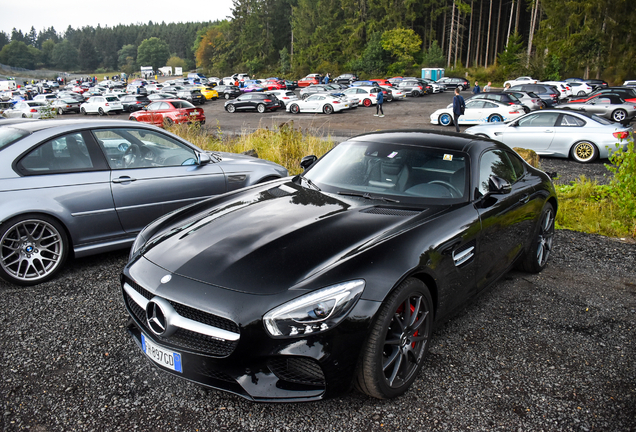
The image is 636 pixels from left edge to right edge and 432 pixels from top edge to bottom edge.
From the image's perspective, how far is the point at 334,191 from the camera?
3.86m

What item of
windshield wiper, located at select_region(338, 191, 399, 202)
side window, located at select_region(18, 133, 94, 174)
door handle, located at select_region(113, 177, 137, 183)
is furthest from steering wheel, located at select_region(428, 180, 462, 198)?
side window, located at select_region(18, 133, 94, 174)

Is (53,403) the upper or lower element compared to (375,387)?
lower

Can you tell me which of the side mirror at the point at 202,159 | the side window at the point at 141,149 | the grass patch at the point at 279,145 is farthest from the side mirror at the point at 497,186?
the grass patch at the point at 279,145

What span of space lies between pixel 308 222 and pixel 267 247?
441mm

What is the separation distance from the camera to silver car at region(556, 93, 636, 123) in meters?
21.3

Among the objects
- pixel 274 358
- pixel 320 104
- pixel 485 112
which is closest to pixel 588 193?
pixel 274 358

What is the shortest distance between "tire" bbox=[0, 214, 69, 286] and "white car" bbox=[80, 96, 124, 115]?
3354cm

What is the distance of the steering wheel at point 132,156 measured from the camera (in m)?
5.17

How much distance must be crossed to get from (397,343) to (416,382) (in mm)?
503

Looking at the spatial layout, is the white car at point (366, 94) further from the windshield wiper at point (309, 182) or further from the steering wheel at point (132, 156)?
the windshield wiper at point (309, 182)

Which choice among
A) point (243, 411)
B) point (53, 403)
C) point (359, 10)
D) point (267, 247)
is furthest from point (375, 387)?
point (359, 10)

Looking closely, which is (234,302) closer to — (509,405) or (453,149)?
(509,405)

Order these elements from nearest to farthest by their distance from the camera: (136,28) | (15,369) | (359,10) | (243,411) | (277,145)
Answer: (243,411) < (15,369) < (277,145) < (359,10) < (136,28)

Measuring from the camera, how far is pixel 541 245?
4.87 m
